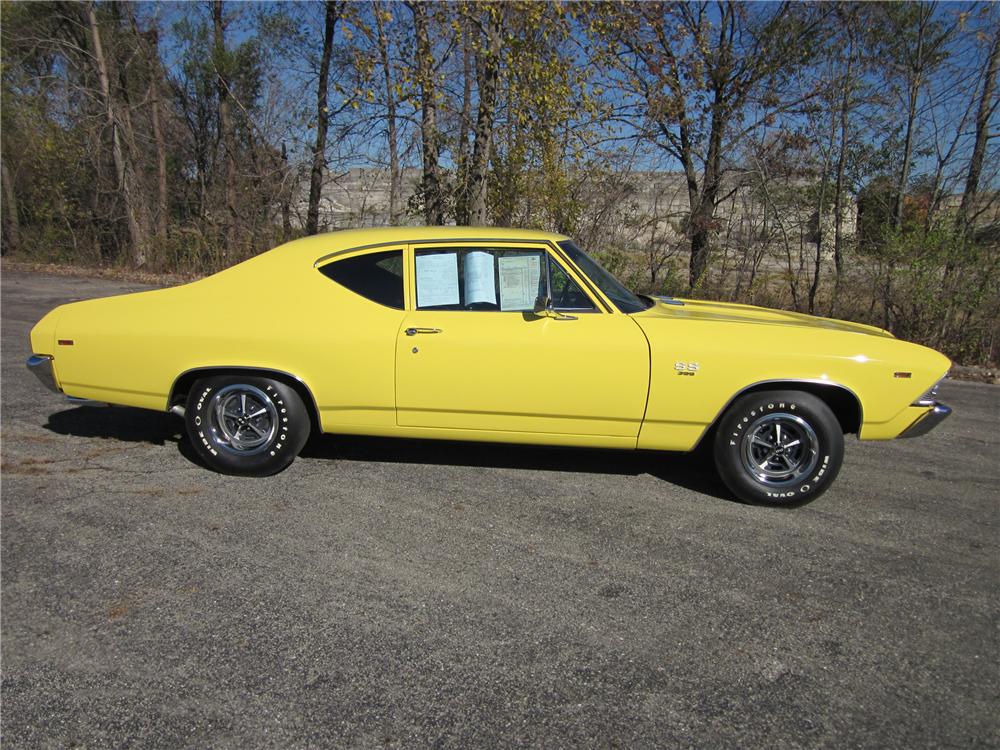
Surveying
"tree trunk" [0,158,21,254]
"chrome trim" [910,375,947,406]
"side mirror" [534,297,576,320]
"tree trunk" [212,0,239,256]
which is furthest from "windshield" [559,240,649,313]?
"tree trunk" [0,158,21,254]

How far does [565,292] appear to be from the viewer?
421cm

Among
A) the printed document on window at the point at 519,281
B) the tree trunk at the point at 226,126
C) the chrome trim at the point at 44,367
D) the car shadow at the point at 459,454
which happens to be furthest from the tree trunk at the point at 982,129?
the tree trunk at the point at 226,126

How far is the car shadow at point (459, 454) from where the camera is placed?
4637 mm

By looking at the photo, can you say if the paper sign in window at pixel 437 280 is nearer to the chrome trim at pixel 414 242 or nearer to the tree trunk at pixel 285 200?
the chrome trim at pixel 414 242

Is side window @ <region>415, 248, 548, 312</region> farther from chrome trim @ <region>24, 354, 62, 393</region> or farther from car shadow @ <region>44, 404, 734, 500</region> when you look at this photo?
chrome trim @ <region>24, 354, 62, 393</region>

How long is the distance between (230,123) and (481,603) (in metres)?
18.4

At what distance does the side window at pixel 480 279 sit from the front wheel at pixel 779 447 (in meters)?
1.45

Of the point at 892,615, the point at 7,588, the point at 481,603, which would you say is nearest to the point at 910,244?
the point at 892,615

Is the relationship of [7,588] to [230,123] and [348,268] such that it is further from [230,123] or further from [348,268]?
[230,123]

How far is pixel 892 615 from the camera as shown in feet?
9.78

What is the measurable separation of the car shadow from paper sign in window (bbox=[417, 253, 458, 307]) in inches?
46.1

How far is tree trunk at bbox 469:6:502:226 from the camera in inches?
395

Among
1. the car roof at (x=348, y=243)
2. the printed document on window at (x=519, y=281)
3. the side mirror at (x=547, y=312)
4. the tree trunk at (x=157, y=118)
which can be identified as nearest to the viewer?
the side mirror at (x=547, y=312)

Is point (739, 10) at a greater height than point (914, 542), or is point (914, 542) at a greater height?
point (739, 10)
